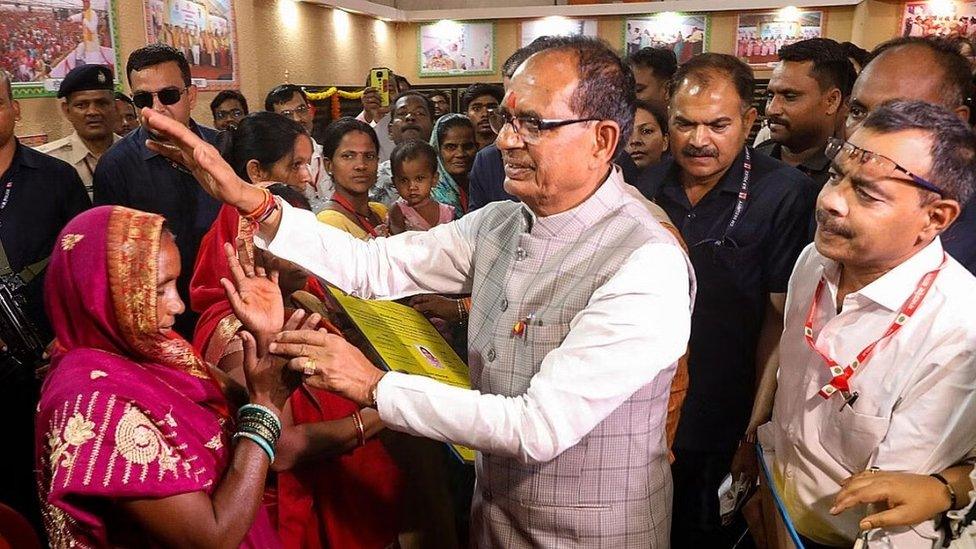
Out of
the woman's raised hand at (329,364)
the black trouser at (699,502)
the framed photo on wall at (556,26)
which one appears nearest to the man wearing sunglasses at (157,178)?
the woman's raised hand at (329,364)

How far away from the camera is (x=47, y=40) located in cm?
512

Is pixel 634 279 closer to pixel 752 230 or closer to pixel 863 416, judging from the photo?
pixel 863 416

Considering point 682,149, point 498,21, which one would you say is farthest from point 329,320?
point 498,21


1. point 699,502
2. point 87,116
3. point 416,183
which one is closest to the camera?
point 699,502

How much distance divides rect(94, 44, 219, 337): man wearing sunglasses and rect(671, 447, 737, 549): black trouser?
2018 mm

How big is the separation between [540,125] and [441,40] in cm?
1328

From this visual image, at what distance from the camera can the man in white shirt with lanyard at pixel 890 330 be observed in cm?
132

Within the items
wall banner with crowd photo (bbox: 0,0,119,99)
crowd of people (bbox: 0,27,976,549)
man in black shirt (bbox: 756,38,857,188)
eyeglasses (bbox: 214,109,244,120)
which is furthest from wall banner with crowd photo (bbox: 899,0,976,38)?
wall banner with crowd photo (bbox: 0,0,119,99)

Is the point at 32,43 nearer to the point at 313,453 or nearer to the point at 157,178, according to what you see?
the point at 157,178

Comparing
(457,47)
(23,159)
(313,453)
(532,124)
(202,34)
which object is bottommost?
(313,453)

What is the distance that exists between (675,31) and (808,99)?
430 inches

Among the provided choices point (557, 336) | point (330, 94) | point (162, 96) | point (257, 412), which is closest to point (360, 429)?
point (257, 412)

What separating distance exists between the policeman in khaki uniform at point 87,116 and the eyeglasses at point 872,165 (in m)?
3.56

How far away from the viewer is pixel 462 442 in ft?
4.15
